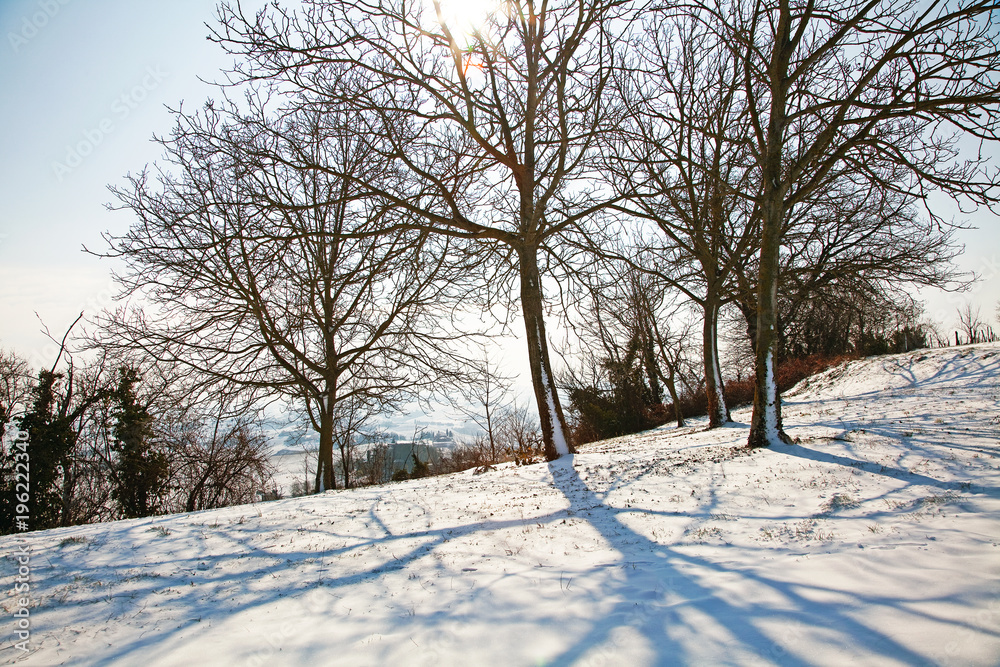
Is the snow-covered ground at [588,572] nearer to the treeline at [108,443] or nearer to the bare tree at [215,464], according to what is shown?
the treeline at [108,443]

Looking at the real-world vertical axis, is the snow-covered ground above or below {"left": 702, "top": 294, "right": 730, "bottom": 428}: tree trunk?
below

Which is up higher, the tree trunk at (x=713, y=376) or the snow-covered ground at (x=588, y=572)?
the tree trunk at (x=713, y=376)

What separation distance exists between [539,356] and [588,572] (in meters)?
5.90

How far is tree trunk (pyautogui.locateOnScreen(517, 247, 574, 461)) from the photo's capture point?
914 cm

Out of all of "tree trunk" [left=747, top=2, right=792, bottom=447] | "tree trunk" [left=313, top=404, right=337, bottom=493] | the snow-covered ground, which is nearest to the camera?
the snow-covered ground

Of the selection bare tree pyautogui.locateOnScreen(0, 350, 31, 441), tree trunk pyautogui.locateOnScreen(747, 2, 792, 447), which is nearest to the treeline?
bare tree pyautogui.locateOnScreen(0, 350, 31, 441)

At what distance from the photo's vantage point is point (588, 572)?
346 centimetres

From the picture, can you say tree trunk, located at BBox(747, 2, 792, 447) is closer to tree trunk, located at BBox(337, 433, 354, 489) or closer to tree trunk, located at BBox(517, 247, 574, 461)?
tree trunk, located at BBox(517, 247, 574, 461)

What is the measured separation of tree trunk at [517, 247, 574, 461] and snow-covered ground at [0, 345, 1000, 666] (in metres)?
2.30

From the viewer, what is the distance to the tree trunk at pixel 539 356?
9.14 meters

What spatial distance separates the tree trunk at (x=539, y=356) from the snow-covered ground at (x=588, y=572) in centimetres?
230

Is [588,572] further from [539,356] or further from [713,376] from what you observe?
[713,376]

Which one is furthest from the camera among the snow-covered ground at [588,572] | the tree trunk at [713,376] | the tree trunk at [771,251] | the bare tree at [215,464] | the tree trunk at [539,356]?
the bare tree at [215,464]

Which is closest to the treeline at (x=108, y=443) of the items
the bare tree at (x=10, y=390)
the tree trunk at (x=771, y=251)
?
the bare tree at (x=10, y=390)
